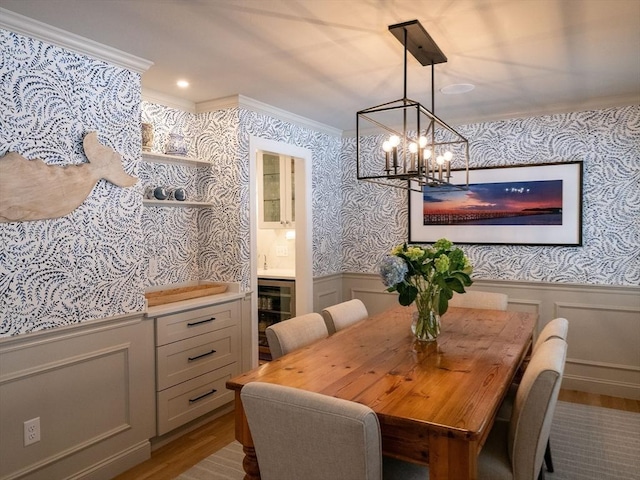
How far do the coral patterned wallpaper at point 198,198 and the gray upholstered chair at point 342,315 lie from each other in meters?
0.97

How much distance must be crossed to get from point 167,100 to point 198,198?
2.61 feet

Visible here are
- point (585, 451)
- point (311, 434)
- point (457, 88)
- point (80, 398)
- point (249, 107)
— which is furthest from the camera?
point (249, 107)

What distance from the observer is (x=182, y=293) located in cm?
327

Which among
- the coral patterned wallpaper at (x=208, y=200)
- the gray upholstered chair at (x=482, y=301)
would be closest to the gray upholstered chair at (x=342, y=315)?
the gray upholstered chair at (x=482, y=301)

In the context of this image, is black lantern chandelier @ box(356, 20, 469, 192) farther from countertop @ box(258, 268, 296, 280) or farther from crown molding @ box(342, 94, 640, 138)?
countertop @ box(258, 268, 296, 280)

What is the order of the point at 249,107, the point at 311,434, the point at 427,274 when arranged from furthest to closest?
the point at 249,107
the point at 427,274
the point at 311,434

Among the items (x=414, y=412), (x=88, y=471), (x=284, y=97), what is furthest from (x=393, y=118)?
(x=88, y=471)

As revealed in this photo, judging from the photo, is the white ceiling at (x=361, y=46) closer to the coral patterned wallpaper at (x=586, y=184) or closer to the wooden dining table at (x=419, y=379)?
the coral patterned wallpaper at (x=586, y=184)

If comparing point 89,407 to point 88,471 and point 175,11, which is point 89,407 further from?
point 175,11

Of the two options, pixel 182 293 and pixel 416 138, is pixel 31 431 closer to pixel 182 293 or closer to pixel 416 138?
pixel 182 293

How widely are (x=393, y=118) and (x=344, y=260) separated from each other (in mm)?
1617

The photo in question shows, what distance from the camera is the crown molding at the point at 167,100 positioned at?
3.34 meters

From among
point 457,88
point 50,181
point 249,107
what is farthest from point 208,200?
point 457,88

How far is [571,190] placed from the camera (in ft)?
12.9
